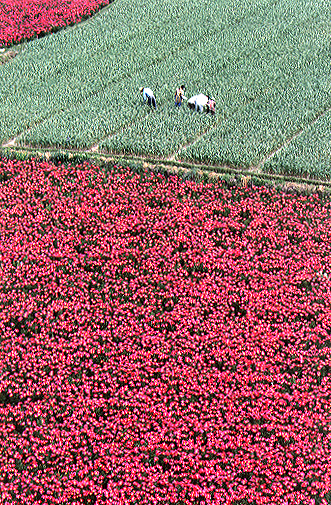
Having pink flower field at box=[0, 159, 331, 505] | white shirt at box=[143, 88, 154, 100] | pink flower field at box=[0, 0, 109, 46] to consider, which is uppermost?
pink flower field at box=[0, 0, 109, 46]

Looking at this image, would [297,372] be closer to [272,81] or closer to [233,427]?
[233,427]

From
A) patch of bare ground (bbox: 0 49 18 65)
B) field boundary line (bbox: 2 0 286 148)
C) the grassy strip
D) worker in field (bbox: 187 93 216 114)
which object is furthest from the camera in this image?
patch of bare ground (bbox: 0 49 18 65)

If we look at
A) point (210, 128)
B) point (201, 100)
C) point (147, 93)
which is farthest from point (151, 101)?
point (210, 128)

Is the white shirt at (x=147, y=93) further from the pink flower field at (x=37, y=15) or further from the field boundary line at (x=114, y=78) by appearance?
the pink flower field at (x=37, y=15)

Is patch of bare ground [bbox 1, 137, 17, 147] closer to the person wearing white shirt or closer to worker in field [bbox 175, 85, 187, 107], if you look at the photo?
worker in field [bbox 175, 85, 187, 107]

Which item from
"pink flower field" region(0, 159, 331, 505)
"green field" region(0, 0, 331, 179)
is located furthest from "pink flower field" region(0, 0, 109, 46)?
"pink flower field" region(0, 159, 331, 505)

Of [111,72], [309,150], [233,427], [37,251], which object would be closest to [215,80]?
[111,72]

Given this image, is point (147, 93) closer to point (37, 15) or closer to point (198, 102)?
point (198, 102)

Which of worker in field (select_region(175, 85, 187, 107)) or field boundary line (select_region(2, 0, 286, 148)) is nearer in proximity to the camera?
worker in field (select_region(175, 85, 187, 107))
